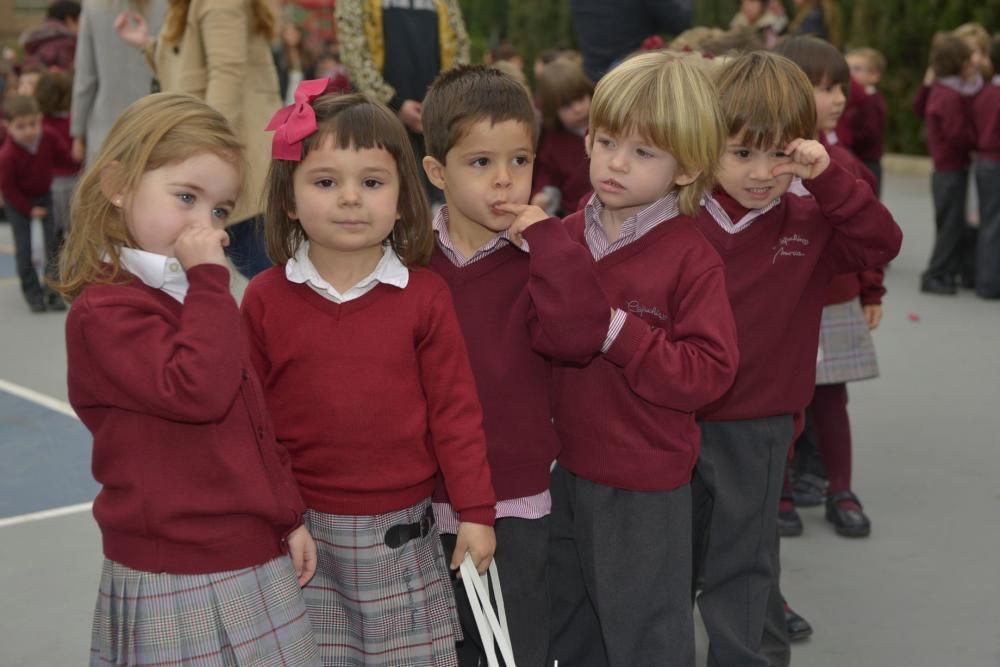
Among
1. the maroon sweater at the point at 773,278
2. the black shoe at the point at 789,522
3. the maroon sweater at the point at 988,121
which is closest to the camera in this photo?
the maroon sweater at the point at 773,278

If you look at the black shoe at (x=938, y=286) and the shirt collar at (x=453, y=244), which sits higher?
the shirt collar at (x=453, y=244)

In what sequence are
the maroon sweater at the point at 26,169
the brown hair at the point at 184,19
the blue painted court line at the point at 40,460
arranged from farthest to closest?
the maroon sweater at the point at 26,169 → the brown hair at the point at 184,19 → the blue painted court line at the point at 40,460

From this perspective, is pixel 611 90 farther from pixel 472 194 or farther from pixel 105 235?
pixel 105 235

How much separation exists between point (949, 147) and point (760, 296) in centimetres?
515

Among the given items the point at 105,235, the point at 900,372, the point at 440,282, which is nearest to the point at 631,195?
the point at 440,282

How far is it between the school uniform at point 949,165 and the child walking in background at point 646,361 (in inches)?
207

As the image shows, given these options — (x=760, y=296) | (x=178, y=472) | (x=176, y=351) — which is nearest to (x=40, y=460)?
(x=178, y=472)

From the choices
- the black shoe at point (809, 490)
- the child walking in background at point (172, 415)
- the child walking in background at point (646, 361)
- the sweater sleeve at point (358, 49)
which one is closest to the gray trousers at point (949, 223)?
the black shoe at point (809, 490)

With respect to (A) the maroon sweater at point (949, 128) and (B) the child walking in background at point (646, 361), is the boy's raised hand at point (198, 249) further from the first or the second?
(A) the maroon sweater at point (949, 128)

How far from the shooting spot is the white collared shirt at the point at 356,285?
214cm

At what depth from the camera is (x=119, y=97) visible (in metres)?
5.41

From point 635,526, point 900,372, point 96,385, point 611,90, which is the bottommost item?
point 900,372

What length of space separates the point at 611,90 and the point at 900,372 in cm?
365

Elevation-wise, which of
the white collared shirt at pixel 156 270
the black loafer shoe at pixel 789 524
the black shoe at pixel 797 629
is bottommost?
the black loafer shoe at pixel 789 524
